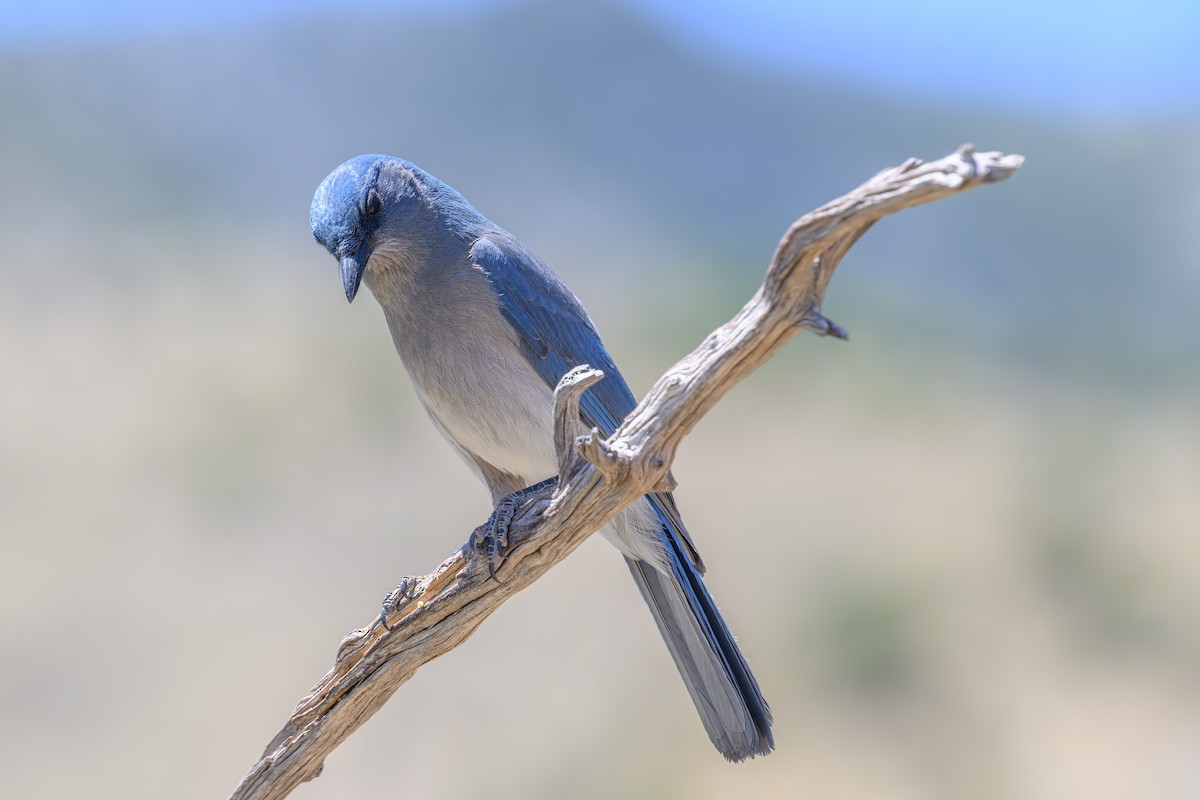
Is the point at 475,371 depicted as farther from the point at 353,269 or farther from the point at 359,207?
the point at 359,207

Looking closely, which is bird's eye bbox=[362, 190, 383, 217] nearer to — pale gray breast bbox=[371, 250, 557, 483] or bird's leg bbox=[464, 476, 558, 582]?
pale gray breast bbox=[371, 250, 557, 483]

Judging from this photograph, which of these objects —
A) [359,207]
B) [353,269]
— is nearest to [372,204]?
[359,207]

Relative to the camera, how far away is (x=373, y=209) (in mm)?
4254

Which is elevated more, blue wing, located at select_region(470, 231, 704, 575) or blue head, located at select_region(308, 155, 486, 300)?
blue head, located at select_region(308, 155, 486, 300)

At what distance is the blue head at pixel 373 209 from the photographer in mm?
4062

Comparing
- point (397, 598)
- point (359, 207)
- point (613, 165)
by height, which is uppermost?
point (613, 165)

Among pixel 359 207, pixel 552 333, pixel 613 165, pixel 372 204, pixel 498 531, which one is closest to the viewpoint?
pixel 498 531

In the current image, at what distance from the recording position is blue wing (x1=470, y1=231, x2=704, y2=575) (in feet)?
14.1

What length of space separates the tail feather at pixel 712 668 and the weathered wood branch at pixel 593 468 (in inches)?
32.8

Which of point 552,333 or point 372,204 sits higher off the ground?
point 372,204

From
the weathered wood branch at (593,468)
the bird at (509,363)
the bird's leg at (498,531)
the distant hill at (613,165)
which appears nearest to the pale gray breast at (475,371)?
the bird at (509,363)

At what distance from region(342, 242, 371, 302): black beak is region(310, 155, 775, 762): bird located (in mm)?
21

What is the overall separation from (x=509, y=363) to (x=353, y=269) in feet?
2.34

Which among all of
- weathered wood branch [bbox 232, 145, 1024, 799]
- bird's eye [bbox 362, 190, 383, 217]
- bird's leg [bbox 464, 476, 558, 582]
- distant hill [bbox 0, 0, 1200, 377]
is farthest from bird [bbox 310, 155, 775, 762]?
distant hill [bbox 0, 0, 1200, 377]
